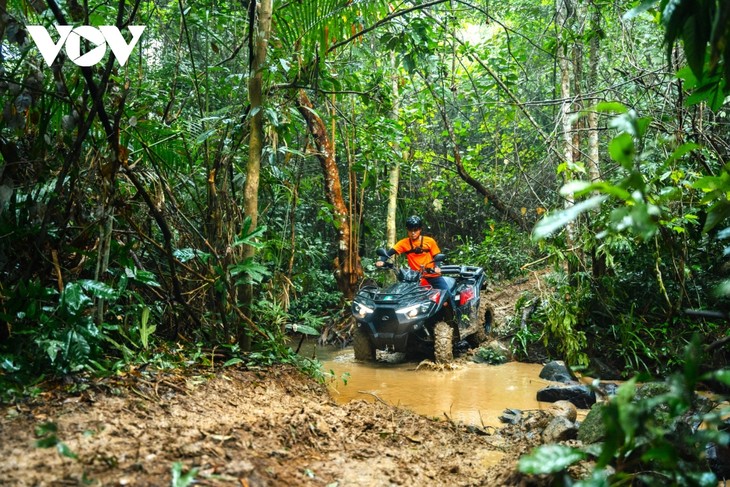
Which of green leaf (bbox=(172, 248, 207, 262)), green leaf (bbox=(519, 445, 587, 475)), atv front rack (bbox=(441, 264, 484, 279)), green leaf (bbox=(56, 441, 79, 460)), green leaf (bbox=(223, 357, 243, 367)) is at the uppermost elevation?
green leaf (bbox=(172, 248, 207, 262))

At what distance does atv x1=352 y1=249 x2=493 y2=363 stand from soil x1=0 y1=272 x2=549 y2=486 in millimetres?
3184

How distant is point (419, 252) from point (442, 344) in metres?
1.39

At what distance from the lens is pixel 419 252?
817cm

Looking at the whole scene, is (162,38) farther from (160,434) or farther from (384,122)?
(160,434)

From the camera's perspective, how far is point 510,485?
8.14 ft

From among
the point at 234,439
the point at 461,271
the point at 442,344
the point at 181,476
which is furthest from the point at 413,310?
the point at 181,476

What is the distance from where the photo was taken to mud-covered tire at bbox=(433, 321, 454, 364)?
743 centimetres

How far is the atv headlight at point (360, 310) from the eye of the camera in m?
7.34

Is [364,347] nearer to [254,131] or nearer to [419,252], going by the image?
[419,252]

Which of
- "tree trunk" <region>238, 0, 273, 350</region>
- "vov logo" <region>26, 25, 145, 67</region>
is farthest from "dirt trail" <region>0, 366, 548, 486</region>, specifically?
"vov logo" <region>26, 25, 145, 67</region>

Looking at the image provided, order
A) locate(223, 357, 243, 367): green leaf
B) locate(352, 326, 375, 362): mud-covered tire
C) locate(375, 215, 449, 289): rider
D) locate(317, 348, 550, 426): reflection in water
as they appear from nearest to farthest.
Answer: locate(223, 357, 243, 367): green leaf, locate(317, 348, 550, 426): reflection in water, locate(352, 326, 375, 362): mud-covered tire, locate(375, 215, 449, 289): rider

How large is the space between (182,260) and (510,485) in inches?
96.7

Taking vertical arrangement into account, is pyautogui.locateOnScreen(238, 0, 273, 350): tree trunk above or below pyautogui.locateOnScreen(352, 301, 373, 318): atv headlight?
above

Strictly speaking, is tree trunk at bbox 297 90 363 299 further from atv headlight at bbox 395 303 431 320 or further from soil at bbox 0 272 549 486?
soil at bbox 0 272 549 486
